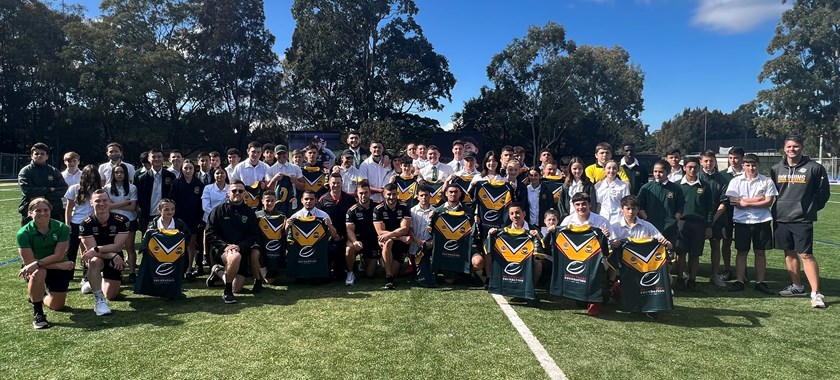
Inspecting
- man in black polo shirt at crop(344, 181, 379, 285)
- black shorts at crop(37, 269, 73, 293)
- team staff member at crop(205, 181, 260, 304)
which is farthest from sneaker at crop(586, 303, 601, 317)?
black shorts at crop(37, 269, 73, 293)

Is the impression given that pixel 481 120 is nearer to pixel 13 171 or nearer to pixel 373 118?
pixel 373 118

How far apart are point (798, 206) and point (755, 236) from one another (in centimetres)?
61

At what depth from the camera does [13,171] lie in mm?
29938

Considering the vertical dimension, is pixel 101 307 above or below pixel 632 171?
below

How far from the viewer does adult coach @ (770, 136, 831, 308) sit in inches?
217

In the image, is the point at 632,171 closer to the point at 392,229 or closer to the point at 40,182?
the point at 392,229

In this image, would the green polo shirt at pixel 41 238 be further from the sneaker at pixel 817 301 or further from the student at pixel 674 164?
the sneaker at pixel 817 301

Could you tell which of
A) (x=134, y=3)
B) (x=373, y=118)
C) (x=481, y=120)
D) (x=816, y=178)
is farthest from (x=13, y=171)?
(x=816, y=178)

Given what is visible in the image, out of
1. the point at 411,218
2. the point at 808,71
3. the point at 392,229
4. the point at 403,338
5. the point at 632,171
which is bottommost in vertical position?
the point at 403,338

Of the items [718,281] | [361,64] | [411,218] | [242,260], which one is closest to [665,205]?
[718,281]

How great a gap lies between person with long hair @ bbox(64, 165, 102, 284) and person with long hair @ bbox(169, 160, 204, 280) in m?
0.89

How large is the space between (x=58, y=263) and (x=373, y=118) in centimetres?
2916

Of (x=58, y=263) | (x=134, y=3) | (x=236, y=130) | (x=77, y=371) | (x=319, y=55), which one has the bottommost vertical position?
(x=77, y=371)

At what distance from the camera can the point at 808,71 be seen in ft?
110
